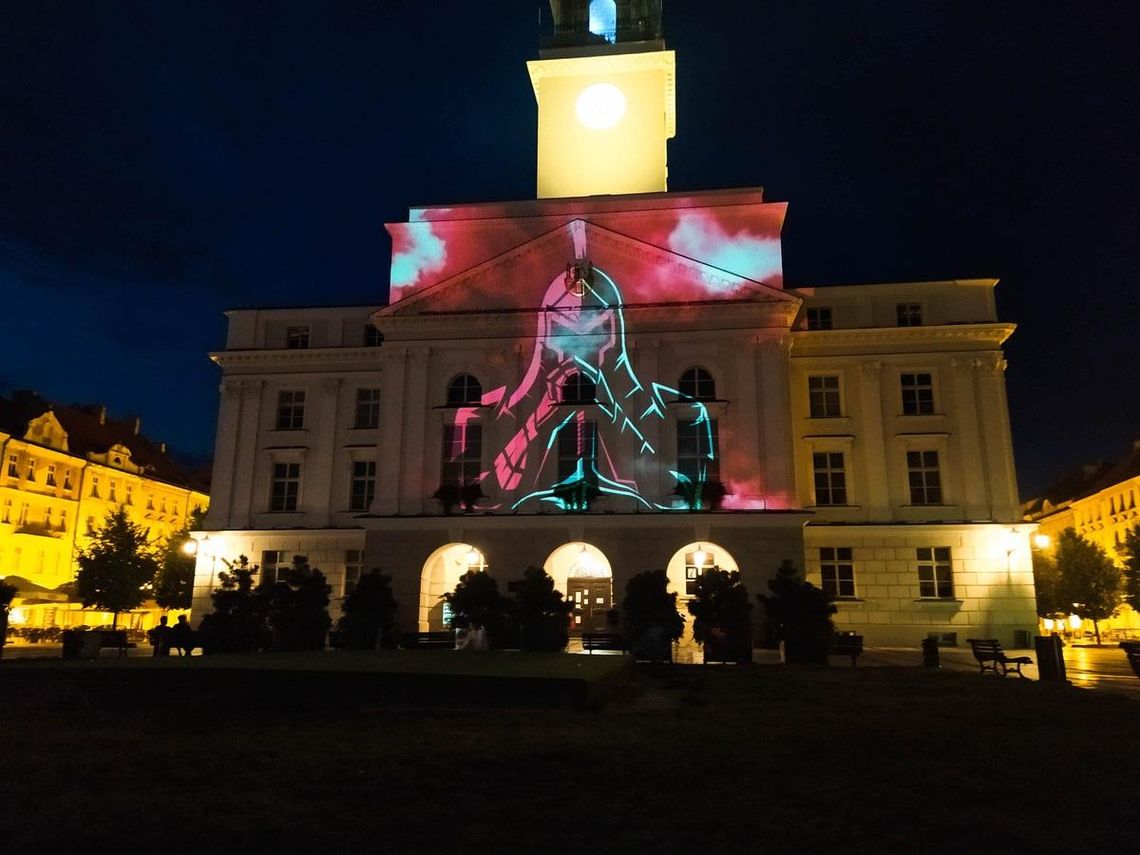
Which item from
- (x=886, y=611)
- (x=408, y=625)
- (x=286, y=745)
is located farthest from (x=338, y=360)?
(x=286, y=745)

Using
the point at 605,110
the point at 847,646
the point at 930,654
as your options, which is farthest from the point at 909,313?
the point at 930,654

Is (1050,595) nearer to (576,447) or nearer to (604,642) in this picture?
(576,447)

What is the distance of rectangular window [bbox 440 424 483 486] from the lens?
1303 inches

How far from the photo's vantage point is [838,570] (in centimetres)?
3372

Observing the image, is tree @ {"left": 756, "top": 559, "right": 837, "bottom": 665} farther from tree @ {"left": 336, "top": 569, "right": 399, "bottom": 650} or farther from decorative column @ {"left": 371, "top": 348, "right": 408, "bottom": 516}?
decorative column @ {"left": 371, "top": 348, "right": 408, "bottom": 516}

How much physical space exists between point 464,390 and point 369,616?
10.9 m

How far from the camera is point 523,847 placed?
5.52 metres

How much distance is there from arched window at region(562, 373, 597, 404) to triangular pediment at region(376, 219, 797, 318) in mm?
3311

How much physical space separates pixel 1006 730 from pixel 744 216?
2748cm

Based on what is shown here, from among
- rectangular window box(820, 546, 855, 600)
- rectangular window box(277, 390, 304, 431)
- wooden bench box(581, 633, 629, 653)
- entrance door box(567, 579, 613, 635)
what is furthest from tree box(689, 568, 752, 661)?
rectangular window box(277, 390, 304, 431)

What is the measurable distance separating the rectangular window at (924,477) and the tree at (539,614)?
1729 centimetres

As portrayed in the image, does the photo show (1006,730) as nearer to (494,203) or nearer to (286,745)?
(286,745)

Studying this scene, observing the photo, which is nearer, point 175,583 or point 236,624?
point 236,624

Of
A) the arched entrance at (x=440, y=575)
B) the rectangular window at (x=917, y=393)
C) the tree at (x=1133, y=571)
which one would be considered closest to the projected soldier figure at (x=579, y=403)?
the arched entrance at (x=440, y=575)
